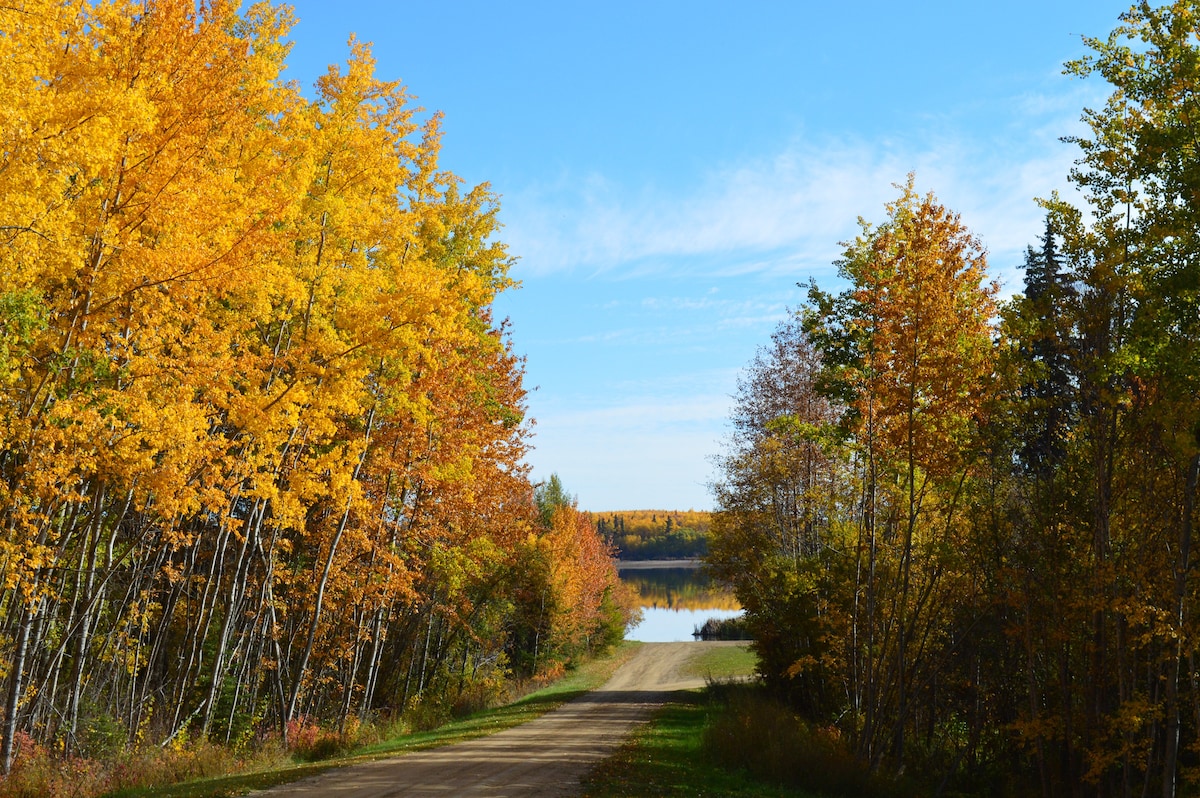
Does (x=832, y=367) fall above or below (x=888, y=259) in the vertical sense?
below

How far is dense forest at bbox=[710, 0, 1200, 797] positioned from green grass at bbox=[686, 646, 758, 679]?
17.8m

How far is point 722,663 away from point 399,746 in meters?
25.8

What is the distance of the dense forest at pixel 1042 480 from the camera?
11.1 metres

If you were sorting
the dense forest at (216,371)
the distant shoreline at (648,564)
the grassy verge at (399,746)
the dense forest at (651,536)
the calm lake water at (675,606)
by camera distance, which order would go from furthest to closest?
the distant shoreline at (648,564) → the dense forest at (651,536) → the calm lake water at (675,606) → the grassy verge at (399,746) → the dense forest at (216,371)

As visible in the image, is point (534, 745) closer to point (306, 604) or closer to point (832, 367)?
point (306, 604)

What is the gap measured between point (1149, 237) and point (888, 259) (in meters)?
4.37

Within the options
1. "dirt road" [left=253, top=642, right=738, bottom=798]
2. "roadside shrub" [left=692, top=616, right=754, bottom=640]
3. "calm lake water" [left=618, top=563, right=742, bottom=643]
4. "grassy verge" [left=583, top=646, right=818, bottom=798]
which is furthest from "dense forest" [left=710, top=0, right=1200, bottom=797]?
"roadside shrub" [left=692, top=616, right=754, bottom=640]

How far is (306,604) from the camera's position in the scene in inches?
824

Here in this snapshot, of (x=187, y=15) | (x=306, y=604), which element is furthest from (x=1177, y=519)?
(x=306, y=604)

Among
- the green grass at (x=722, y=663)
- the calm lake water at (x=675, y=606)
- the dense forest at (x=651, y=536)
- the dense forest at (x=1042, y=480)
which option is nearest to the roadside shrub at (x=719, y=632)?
the calm lake water at (x=675, y=606)

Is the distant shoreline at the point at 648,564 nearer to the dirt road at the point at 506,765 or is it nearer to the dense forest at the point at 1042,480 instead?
the dirt road at the point at 506,765

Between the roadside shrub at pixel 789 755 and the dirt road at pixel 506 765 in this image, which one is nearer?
the dirt road at pixel 506 765

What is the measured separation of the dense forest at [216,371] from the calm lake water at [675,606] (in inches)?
500

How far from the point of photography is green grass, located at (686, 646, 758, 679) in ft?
120
